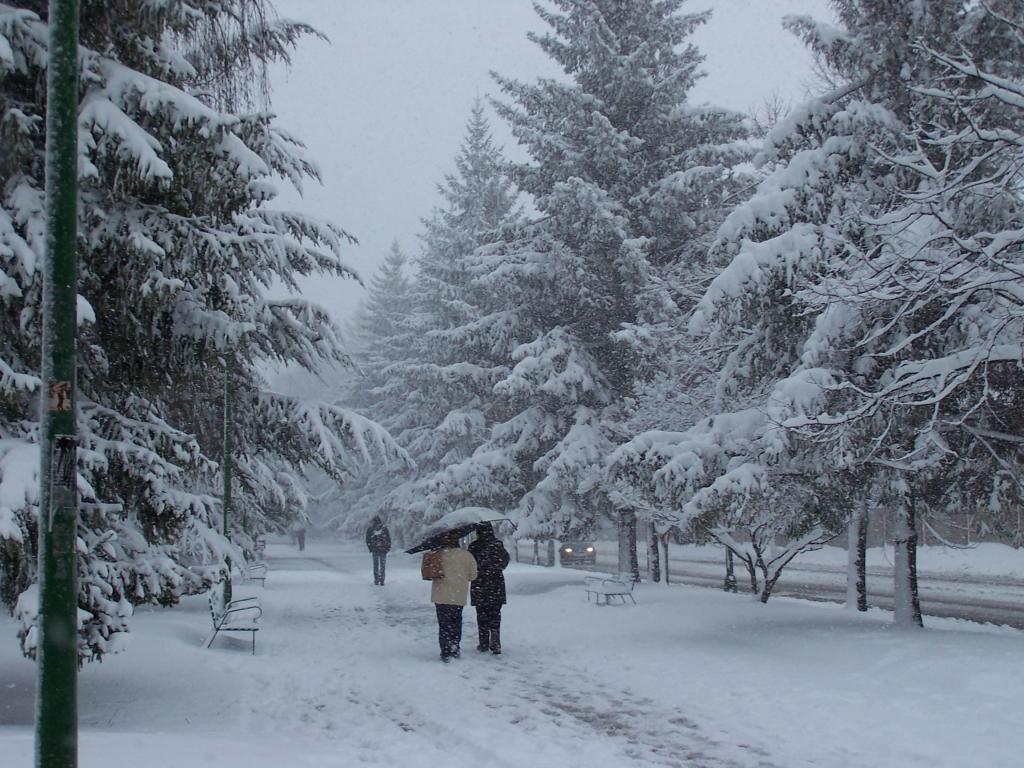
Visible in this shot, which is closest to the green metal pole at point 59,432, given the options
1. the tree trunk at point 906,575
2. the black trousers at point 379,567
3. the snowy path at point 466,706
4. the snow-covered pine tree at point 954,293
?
the snowy path at point 466,706

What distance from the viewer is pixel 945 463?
1335 centimetres

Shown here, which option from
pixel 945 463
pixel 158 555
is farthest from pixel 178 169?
pixel 945 463

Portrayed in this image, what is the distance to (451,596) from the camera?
13141mm

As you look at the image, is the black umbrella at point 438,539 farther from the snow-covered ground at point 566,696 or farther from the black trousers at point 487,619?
the snow-covered ground at point 566,696

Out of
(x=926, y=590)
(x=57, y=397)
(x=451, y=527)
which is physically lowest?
(x=926, y=590)

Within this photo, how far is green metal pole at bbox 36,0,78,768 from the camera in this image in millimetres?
4980

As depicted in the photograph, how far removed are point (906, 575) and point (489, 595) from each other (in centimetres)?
636

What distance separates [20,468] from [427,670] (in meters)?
6.26

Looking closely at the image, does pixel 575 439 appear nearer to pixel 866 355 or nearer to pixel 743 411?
pixel 743 411

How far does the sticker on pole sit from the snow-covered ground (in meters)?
2.83

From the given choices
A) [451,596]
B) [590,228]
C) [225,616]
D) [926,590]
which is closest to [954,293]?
[451,596]

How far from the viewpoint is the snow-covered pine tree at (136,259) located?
781 cm

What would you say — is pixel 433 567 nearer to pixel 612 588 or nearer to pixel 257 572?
pixel 612 588

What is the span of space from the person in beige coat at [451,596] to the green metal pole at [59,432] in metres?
8.20
